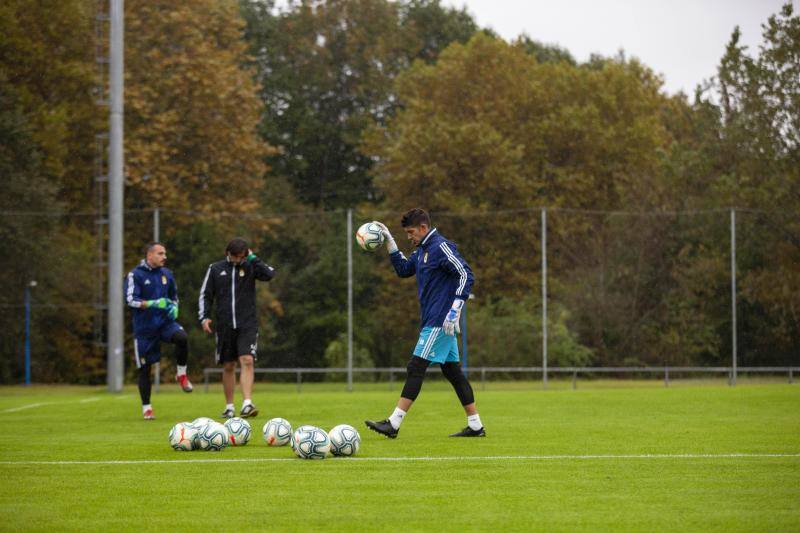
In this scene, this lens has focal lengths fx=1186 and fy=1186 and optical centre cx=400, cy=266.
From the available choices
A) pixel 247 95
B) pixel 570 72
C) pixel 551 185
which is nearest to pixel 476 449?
pixel 247 95

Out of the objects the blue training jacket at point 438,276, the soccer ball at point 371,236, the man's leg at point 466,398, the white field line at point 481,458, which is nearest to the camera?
the white field line at point 481,458

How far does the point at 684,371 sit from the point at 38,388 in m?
13.3

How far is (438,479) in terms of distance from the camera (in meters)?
7.96

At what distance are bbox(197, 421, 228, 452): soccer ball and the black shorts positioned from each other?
136 inches

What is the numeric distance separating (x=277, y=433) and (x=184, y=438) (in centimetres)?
84

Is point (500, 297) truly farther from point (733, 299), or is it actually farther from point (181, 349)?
point (181, 349)

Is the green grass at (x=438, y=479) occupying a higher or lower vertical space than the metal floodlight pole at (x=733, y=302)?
lower

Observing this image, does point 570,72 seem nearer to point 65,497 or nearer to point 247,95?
point 247,95

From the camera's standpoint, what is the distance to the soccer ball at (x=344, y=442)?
30.9 ft

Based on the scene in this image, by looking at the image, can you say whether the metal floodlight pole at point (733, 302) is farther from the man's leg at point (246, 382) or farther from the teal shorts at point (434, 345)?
the teal shorts at point (434, 345)

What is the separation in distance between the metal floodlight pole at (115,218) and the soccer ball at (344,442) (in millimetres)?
13407

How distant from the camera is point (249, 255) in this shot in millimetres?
13742

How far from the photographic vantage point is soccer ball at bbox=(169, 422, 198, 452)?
995 cm

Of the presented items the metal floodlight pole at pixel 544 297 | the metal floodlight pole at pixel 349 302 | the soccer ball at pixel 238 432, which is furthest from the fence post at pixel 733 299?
the soccer ball at pixel 238 432
